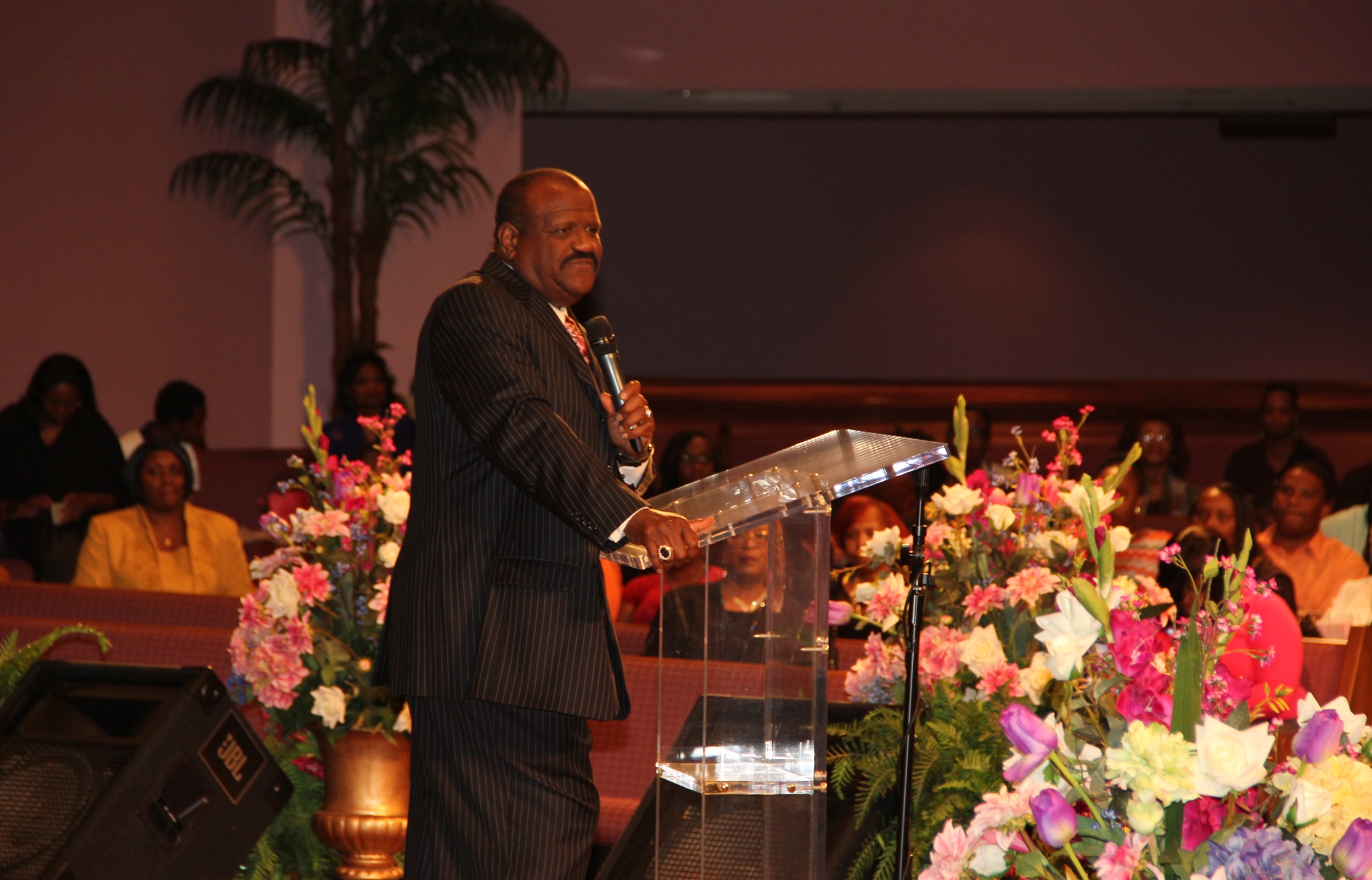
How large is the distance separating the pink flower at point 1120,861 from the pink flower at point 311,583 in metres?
2.08

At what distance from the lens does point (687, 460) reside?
18.2 ft

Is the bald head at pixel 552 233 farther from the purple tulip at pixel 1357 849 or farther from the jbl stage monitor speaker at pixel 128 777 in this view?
the purple tulip at pixel 1357 849

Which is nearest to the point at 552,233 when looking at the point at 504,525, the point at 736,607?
the point at 504,525

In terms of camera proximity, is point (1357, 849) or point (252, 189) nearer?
point (1357, 849)

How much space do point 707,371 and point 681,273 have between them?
0.68 m

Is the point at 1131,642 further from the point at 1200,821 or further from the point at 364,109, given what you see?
the point at 364,109

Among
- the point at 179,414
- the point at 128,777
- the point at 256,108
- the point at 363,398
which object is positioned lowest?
the point at 128,777

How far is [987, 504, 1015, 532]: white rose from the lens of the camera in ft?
9.50

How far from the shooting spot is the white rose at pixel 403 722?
9.70 ft

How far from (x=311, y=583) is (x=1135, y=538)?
268 centimetres

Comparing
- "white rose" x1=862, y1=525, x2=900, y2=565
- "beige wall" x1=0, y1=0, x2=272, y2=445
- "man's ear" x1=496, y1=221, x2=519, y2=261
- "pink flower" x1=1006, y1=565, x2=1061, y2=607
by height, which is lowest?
"pink flower" x1=1006, y1=565, x2=1061, y2=607

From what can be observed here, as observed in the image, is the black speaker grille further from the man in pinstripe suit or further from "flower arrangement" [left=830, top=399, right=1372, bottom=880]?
"flower arrangement" [left=830, top=399, right=1372, bottom=880]

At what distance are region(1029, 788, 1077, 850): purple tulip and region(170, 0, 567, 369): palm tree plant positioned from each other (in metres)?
6.93

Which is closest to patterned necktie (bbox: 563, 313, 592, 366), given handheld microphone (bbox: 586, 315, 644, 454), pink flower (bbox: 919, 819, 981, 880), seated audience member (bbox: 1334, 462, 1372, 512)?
handheld microphone (bbox: 586, 315, 644, 454)
